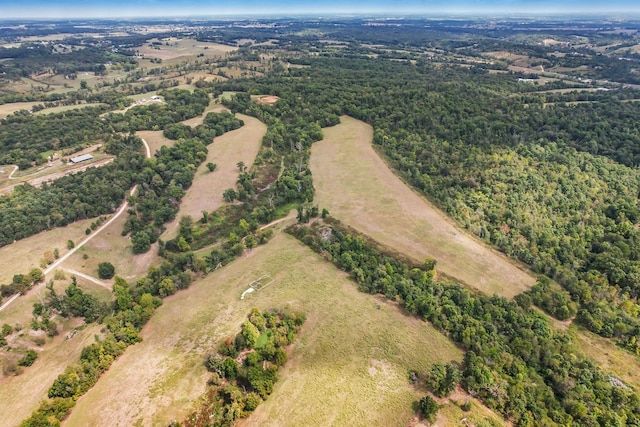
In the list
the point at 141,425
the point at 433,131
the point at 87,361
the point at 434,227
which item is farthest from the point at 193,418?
the point at 433,131

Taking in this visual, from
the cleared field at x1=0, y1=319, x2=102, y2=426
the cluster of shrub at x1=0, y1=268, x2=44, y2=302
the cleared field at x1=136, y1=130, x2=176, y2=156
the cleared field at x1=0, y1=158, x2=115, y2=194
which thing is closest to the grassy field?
the cluster of shrub at x1=0, y1=268, x2=44, y2=302

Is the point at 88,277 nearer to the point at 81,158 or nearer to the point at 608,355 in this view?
the point at 81,158

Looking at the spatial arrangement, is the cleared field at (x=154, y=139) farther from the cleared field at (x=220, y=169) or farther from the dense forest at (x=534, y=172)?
the dense forest at (x=534, y=172)

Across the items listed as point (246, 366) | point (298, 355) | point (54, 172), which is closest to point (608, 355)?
point (298, 355)

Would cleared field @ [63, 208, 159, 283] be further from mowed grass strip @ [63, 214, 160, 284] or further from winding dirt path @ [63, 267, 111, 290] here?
winding dirt path @ [63, 267, 111, 290]

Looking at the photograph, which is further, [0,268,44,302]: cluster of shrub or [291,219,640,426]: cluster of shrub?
Result: [0,268,44,302]: cluster of shrub

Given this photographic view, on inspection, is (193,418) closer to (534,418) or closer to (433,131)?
(534,418)
